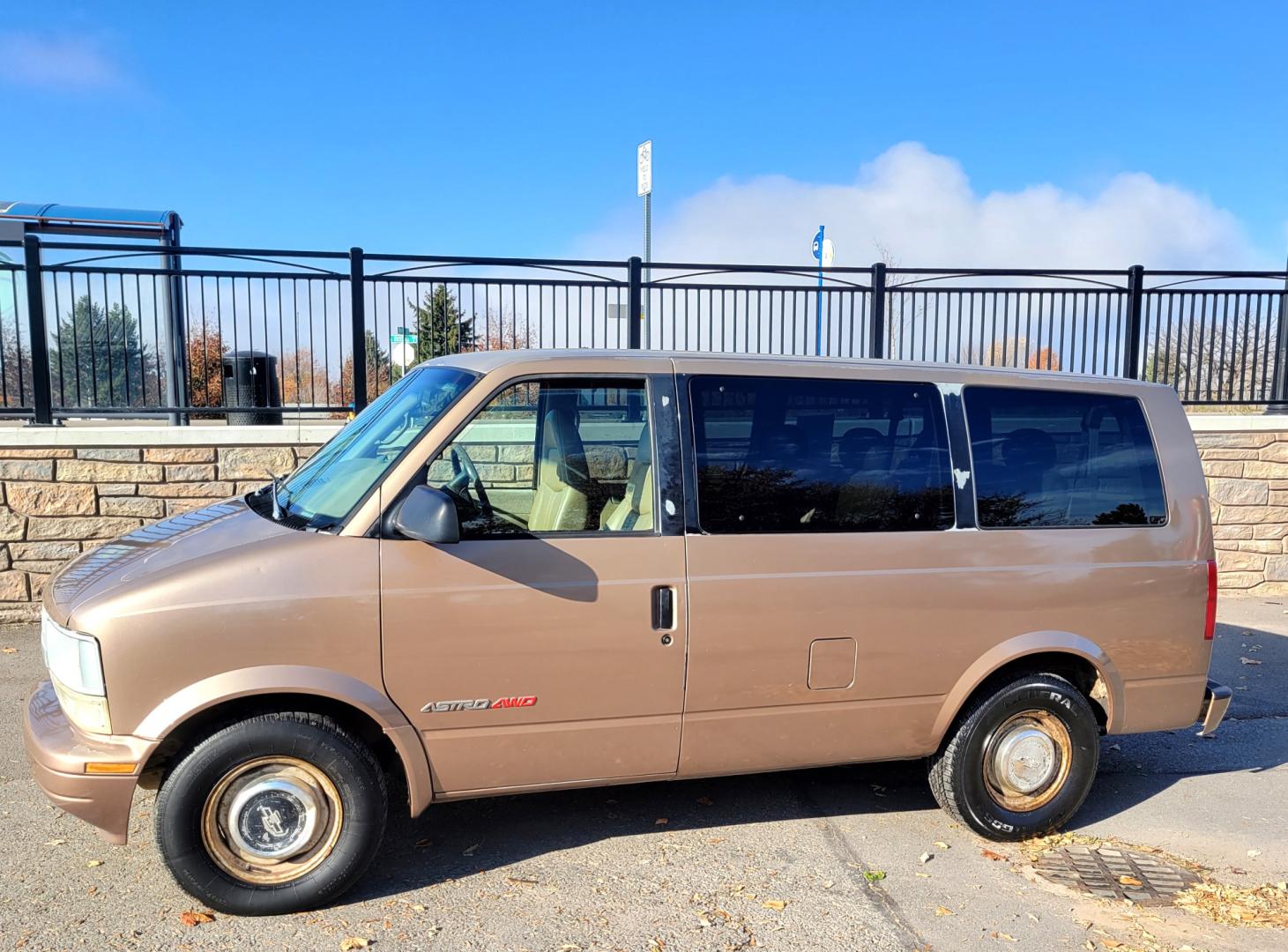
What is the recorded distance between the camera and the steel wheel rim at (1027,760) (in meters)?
4.21

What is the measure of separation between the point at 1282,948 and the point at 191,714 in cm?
387

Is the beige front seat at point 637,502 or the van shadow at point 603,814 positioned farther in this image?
the van shadow at point 603,814

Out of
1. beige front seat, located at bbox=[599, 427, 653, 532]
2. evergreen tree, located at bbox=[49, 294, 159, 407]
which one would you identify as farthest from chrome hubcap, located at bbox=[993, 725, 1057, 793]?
evergreen tree, located at bbox=[49, 294, 159, 407]

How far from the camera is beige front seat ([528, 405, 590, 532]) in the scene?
3643 mm

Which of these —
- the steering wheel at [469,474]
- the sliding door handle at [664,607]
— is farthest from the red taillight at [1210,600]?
the steering wheel at [469,474]

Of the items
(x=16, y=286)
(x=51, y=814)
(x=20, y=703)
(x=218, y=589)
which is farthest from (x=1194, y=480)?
(x=16, y=286)

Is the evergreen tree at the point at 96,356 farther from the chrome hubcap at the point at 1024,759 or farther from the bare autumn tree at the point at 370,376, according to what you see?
the chrome hubcap at the point at 1024,759

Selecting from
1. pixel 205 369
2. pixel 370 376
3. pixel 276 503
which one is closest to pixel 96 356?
pixel 205 369

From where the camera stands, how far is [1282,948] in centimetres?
337

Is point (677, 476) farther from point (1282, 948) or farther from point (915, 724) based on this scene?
point (1282, 948)

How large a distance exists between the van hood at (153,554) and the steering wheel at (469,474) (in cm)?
62

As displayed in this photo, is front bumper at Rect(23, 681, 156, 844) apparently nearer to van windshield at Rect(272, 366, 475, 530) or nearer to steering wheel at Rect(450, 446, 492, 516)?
van windshield at Rect(272, 366, 475, 530)

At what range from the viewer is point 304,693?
10.9 feet

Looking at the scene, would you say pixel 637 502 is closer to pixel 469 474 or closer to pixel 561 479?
pixel 561 479
